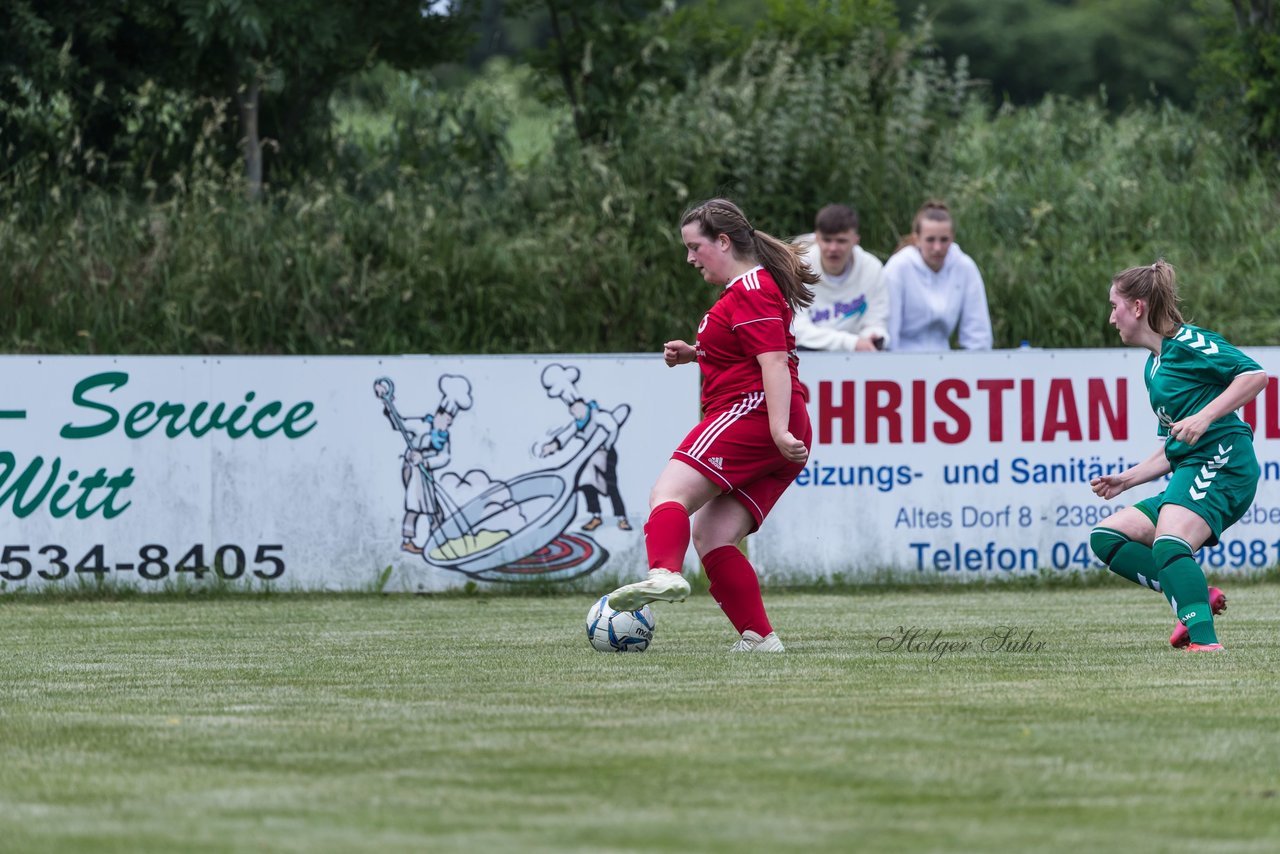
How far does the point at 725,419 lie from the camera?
714 cm

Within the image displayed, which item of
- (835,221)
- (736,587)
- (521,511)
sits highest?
(835,221)

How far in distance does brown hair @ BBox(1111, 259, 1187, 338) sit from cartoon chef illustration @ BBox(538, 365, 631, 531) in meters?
4.50

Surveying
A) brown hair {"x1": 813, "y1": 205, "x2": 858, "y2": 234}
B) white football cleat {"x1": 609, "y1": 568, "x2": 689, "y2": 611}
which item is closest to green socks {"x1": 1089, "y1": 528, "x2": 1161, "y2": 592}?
white football cleat {"x1": 609, "y1": 568, "x2": 689, "y2": 611}

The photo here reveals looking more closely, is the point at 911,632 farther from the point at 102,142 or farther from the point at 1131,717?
the point at 102,142

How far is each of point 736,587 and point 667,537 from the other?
1.42 ft

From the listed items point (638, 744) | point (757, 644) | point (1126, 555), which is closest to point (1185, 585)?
point (1126, 555)

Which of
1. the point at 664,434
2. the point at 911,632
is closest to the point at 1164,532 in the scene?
the point at 911,632

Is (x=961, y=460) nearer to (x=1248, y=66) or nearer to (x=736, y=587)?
(x=736, y=587)

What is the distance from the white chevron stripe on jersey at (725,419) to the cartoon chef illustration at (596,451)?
4.23 meters

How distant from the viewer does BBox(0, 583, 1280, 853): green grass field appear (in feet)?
12.5

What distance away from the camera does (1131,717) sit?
17.5 ft

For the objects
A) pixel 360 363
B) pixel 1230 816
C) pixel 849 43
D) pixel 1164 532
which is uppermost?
pixel 849 43

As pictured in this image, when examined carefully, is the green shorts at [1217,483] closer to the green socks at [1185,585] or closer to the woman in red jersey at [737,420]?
the green socks at [1185,585]

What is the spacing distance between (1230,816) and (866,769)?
2.79 ft
